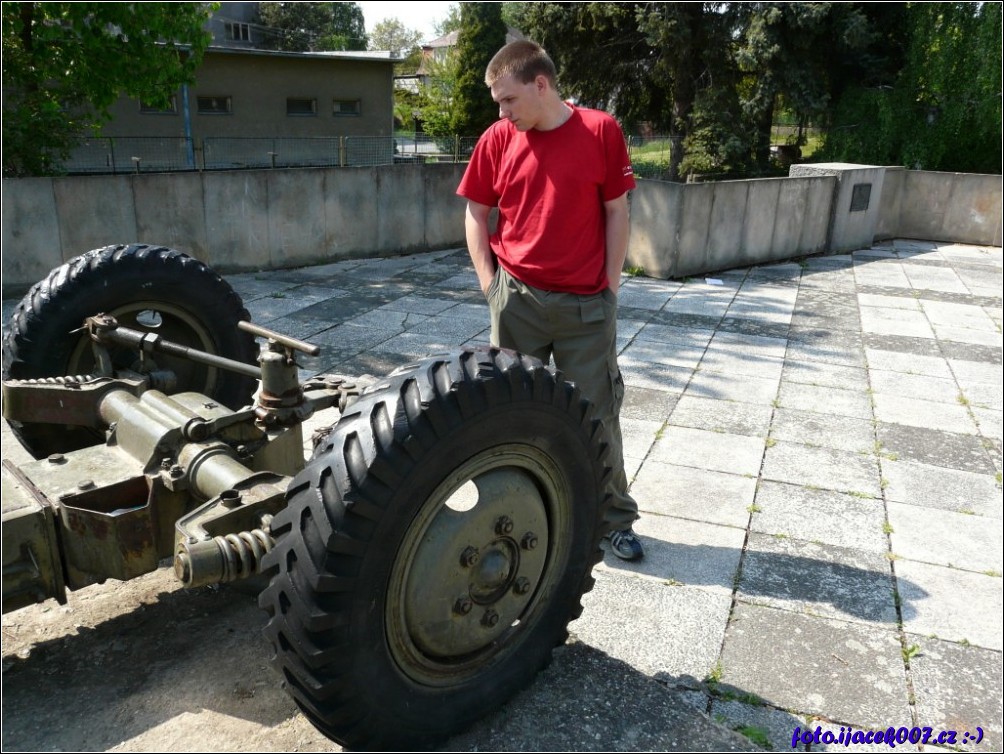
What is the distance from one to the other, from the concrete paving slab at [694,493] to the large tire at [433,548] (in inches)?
64.9

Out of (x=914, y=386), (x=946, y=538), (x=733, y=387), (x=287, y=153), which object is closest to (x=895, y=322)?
(x=914, y=386)

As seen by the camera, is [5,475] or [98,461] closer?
[5,475]

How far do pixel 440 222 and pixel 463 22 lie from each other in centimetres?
2142

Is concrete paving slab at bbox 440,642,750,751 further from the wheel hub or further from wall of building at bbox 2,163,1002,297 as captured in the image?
wall of building at bbox 2,163,1002,297

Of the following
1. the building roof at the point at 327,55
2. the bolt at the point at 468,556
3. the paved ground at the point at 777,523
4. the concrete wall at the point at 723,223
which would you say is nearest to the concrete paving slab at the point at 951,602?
the paved ground at the point at 777,523

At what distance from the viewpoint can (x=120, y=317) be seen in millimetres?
3594

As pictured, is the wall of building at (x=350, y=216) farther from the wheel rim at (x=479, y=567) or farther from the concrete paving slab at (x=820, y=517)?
the wheel rim at (x=479, y=567)

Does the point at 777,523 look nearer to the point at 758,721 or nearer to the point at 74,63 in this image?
the point at 758,721

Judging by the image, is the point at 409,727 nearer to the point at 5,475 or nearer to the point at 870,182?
the point at 5,475

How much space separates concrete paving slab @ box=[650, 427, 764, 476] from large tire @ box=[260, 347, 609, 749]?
232cm

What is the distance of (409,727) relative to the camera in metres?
2.31

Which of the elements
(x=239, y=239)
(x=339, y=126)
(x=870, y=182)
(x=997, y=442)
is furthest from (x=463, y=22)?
(x=997, y=442)

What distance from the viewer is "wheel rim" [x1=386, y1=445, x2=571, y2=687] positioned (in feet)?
7.41

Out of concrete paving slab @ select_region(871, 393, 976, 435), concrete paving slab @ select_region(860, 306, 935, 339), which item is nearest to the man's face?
concrete paving slab @ select_region(871, 393, 976, 435)
